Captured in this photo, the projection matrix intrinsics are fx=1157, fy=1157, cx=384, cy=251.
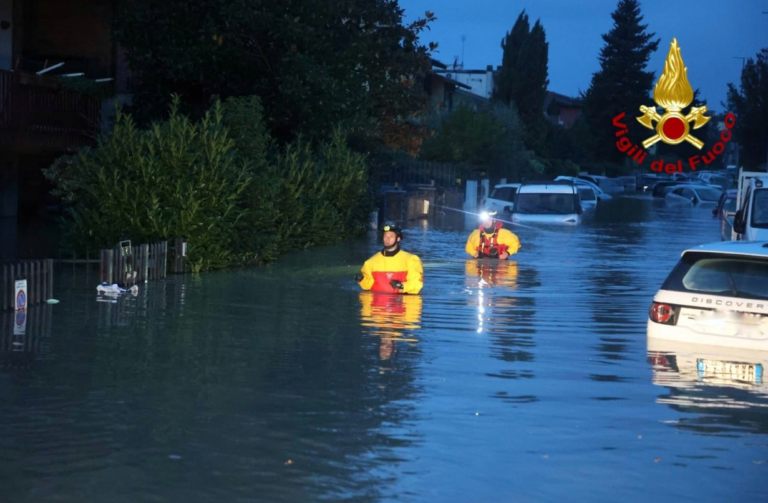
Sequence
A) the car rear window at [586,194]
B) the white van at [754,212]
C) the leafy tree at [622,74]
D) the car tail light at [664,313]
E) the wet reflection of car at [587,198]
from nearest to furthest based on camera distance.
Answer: the car tail light at [664,313], the white van at [754,212], the wet reflection of car at [587,198], the car rear window at [586,194], the leafy tree at [622,74]

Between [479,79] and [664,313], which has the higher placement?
[479,79]

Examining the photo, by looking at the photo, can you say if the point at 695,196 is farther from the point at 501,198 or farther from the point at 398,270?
the point at 398,270

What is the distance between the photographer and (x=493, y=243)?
21938 millimetres

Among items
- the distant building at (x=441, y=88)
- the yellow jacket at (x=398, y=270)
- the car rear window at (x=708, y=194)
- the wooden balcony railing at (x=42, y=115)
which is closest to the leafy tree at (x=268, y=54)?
the wooden balcony railing at (x=42, y=115)

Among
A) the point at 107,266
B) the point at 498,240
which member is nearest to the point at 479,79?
the point at 498,240

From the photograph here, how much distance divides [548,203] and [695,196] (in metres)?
29.4

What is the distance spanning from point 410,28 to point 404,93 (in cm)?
166

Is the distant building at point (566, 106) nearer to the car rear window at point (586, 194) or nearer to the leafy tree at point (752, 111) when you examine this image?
the leafy tree at point (752, 111)

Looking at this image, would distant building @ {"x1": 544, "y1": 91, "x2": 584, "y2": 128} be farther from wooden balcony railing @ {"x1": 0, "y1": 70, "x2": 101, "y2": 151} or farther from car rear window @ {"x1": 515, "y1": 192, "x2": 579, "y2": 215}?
wooden balcony railing @ {"x1": 0, "y1": 70, "x2": 101, "y2": 151}

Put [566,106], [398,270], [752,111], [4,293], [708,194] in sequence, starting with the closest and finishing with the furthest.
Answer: [4,293], [398,270], [708,194], [752,111], [566,106]

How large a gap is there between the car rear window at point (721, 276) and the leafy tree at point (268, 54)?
15.8m

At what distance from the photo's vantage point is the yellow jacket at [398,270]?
1555 cm

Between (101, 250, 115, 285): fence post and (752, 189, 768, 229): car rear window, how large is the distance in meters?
9.68

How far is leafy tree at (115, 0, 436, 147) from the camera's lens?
25.2m
